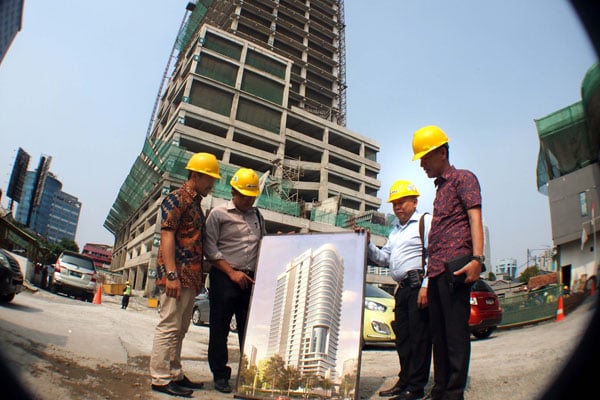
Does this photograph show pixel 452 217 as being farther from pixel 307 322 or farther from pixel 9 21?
pixel 9 21

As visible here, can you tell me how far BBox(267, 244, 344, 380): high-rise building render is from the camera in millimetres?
2570

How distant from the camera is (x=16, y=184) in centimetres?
167

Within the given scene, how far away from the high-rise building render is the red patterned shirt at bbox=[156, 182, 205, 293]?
Answer: 75 cm

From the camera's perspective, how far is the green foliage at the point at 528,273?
1.33 m

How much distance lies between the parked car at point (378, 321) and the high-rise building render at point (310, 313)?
3.88 m

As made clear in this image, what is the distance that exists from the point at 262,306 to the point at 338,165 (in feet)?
169

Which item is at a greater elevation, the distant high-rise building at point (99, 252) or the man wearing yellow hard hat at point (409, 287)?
the distant high-rise building at point (99, 252)

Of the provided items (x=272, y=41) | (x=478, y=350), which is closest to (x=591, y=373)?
(x=478, y=350)

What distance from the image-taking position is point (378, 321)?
21.6 ft

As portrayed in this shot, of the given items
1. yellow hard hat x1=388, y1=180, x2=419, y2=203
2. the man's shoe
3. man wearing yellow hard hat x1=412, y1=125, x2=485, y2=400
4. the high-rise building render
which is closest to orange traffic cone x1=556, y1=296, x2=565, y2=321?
man wearing yellow hard hat x1=412, y1=125, x2=485, y2=400

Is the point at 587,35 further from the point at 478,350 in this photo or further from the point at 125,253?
the point at 125,253

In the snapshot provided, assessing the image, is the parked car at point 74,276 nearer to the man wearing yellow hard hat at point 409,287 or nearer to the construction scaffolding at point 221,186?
the man wearing yellow hard hat at point 409,287

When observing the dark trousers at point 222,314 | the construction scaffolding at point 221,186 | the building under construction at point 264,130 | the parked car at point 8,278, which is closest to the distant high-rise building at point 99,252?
the building under construction at point 264,130

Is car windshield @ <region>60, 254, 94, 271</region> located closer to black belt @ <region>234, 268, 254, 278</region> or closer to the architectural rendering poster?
black belt @ <region>234, 268, 254, 278</region>
